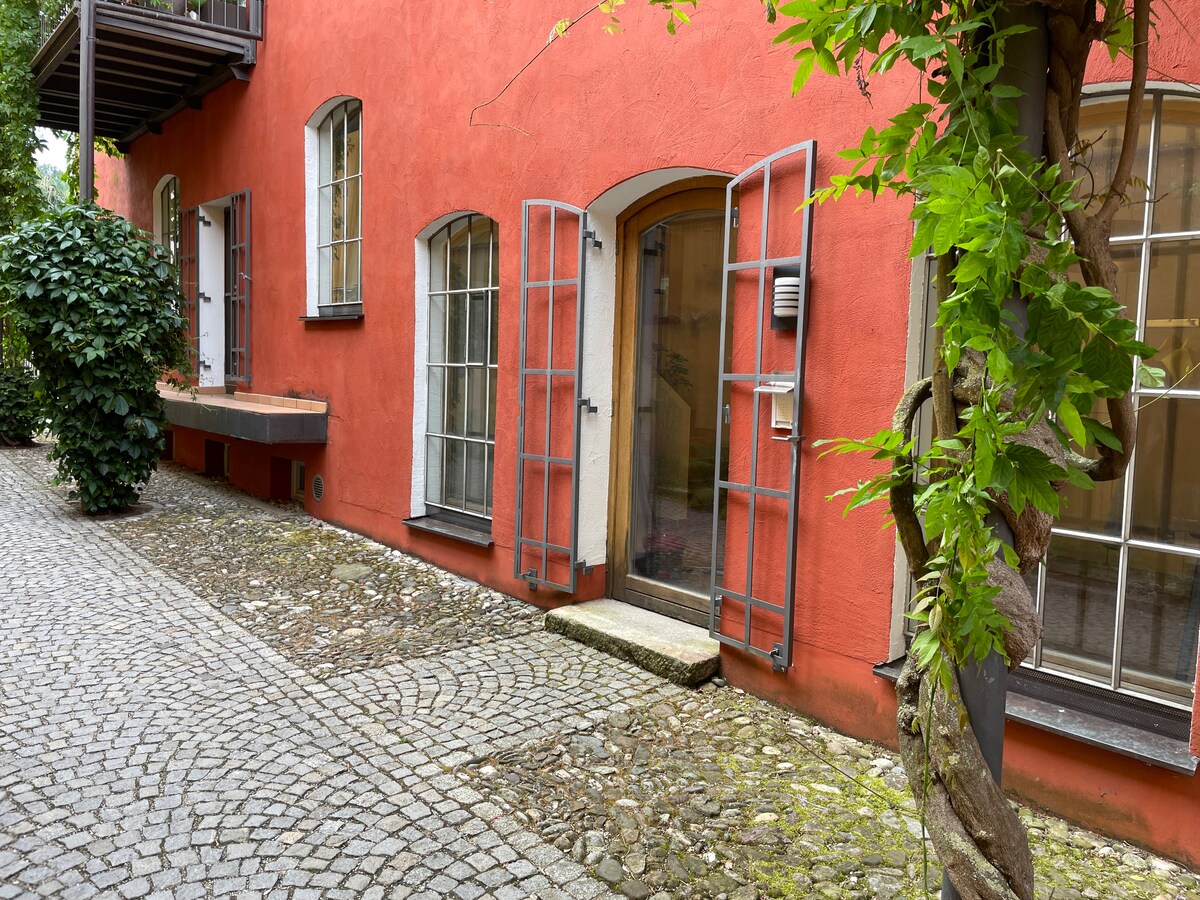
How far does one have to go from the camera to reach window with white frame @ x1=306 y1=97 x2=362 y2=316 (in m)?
7.58

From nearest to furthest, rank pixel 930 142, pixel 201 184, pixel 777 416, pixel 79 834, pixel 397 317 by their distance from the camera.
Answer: pixel 930 142, pixel 79 834, pixel 777 416, pixel 397 317, pixel 201 184

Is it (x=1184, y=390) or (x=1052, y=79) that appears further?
(x=1184, y=390)

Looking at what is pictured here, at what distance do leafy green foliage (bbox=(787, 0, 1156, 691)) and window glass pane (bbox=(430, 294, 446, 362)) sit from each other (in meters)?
5.22

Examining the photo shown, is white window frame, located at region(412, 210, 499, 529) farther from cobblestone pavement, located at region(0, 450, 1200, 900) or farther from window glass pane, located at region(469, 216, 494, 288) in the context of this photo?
cobblestone pavement, located at region(0, 450, 1200, 900)

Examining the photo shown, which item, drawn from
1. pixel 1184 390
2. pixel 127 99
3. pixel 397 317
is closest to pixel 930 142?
pixel 1184 390

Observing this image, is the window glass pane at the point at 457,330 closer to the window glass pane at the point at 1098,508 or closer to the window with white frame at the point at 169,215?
the window glass pane at the point at 1098,508

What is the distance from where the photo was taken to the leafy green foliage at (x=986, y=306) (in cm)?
130

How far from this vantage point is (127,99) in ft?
35.4

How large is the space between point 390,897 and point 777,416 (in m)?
2.44

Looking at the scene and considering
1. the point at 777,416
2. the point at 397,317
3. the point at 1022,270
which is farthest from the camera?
the point at 397,317

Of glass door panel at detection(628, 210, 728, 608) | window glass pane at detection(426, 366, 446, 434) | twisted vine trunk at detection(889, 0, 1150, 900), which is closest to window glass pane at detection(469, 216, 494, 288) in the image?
window glass pane at detection(426, 366, 446, 434)

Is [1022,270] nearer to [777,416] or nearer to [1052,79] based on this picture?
[1052,79]

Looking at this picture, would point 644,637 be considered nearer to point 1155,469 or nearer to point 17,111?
point 1155,469

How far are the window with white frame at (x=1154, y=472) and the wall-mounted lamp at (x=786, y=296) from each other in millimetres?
1130
